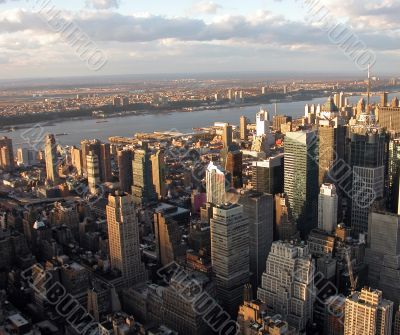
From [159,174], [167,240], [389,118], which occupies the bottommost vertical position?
[167,240]

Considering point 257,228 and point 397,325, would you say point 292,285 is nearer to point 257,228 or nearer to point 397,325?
point 397,325

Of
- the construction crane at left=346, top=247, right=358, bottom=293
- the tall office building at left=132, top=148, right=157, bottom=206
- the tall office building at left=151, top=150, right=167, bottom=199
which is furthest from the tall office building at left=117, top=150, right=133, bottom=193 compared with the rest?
the construction crane at left=346, top=247, right=358, bottom=293

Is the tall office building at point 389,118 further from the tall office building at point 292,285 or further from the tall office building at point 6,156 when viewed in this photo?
the tall office building at point 6,156

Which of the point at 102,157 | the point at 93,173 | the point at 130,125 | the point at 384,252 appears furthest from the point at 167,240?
the point at 130,125

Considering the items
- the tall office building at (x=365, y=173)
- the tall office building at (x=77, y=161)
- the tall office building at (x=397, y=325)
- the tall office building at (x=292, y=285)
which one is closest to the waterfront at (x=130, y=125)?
the tall office building at (x=77, y=161)

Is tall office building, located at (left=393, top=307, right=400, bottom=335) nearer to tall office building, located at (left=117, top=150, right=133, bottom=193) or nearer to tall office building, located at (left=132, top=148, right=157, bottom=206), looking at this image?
tall office building, located at (left=132, top=148, right=157, bottom=206)

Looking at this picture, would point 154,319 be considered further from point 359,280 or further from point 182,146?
point 182,146

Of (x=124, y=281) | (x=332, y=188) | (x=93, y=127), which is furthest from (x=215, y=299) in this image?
(x=93, y=127)
